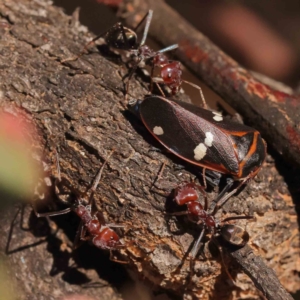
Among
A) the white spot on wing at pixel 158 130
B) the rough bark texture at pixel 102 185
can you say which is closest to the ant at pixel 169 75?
the rough bark texture at pixel 102 185

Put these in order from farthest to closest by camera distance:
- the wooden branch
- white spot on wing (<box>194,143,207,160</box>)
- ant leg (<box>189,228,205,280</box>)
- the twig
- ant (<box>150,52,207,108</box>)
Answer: ant (<box>150,52,207,108</box>), the wooden branch, white spot on wing (<box>194,143,207,160</box>), ant leg (<box>189,228,205,280</box>), the twig

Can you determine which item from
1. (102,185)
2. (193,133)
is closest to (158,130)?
(193,133)

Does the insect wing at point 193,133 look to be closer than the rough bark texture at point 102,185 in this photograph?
No

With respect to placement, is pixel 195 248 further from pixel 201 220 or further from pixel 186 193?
pixel 186 193

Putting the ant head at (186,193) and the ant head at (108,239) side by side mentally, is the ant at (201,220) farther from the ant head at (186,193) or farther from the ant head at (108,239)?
the ant head at (108,239)

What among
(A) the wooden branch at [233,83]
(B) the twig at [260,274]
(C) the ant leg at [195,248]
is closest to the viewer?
(B) the twig at [260,274]

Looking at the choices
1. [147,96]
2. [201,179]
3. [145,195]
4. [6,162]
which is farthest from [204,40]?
[6,162]

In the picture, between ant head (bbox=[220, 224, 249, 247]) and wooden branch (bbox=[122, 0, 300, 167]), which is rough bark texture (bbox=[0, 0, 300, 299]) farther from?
wooden branch (bbox=[122, 0, 300, 167])

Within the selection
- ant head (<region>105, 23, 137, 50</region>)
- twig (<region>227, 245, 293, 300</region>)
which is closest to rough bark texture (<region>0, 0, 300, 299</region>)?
twig (<region>227, 245, 293, 300</region>)
